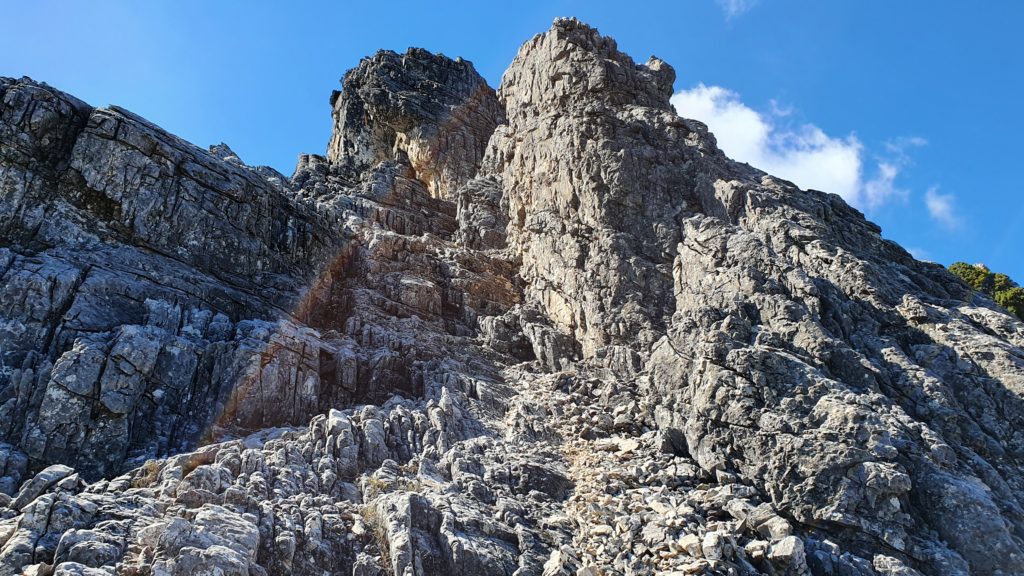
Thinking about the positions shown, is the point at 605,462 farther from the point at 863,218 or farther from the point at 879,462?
the point at 863,218

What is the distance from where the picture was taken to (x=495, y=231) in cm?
5219

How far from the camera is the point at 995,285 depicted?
61.8m

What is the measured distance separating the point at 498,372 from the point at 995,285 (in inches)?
1920

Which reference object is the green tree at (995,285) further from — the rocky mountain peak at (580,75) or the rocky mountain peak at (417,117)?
the rocky mountain peak at (417,117)

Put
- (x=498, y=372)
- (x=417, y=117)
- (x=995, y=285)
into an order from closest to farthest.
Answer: (x=498, y=372) → (x=995, y=285) → (x=417, y=117)

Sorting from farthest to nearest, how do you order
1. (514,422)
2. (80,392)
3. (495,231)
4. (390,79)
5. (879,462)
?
(390,79) → (495,231) → (514,422) → (80,392) → (879,462)

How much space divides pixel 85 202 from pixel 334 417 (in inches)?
741

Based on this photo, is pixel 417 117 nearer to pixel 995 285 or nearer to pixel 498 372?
pixel 498 372

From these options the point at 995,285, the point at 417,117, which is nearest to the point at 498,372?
the point at 417,117

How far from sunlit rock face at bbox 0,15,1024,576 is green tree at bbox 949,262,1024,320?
870 inches

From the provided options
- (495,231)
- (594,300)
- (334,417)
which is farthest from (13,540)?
(495,231)

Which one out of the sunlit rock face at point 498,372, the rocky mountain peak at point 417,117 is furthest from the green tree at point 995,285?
the rocky mountain peak at point 417,117

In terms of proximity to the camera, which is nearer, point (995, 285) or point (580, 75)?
point (580, 75)

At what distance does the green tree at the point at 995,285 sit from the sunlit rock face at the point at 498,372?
72.5ft
